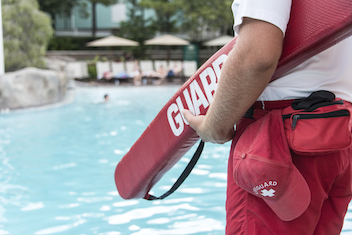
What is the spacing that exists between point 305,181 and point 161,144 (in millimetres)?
746

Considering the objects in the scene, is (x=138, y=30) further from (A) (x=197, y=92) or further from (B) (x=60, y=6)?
(A) (x=197, y=92)

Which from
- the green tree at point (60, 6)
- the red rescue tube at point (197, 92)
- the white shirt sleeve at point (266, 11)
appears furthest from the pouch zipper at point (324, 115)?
the green tree at point (60, 6)

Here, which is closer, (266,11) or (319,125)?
(266,11)

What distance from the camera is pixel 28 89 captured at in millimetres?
8258

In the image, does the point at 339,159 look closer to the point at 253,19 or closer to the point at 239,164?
the point at 239,164

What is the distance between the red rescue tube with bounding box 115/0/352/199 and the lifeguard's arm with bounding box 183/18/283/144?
0.14m

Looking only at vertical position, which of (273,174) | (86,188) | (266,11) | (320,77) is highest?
(266,11)

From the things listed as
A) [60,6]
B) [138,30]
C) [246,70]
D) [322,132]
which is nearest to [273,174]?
[322,132]

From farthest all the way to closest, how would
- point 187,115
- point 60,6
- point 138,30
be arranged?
point 60,6 < point 138,30 < point 187,115

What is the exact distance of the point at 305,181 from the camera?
104 centimetres

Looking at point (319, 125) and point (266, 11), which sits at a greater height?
point (266, 11)

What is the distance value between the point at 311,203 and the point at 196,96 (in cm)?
59

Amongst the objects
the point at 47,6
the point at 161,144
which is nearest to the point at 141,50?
the point at 47,6

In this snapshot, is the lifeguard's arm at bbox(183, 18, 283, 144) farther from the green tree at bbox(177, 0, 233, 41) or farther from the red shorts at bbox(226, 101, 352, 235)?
the green tree at bbox(177, 0, 233, 41)
